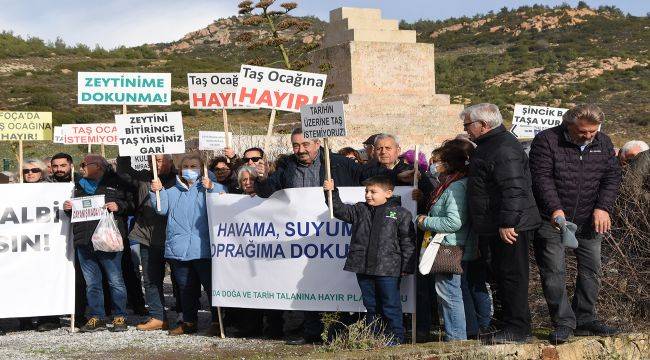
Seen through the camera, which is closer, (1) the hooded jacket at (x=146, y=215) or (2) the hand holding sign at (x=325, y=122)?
(2) the hand holding sign at (x=325, y=122)

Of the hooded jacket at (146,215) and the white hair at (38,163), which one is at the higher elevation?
the white hair at (38,163)

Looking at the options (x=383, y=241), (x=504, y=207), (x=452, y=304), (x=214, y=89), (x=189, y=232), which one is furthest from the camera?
(x=214, y=89)

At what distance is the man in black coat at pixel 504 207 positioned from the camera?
6.92 metres

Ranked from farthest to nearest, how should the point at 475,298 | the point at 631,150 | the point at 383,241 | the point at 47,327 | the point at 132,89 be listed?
the point at 132,89 < the point at 47,327 < the point at 631,150 < the point at 475,298 < the point at 383,241

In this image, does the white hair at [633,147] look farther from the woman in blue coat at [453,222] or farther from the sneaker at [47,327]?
the sneaker at [47,327]

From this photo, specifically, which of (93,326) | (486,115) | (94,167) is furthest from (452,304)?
(94,167)

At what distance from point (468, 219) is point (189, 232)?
295 centimetres

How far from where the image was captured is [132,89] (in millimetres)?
Answer: 10336

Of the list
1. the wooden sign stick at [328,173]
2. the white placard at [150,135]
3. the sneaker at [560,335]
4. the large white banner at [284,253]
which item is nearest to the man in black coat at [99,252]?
the white placard at [150,135]

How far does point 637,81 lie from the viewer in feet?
159

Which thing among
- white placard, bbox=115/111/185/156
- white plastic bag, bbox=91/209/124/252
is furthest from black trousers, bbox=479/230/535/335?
white plastic bag, bbox=91/209/124/252

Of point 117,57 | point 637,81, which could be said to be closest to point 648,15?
point 637,81

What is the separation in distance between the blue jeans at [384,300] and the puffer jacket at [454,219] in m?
0.62

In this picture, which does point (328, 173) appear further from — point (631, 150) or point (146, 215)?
point (631, 150)
